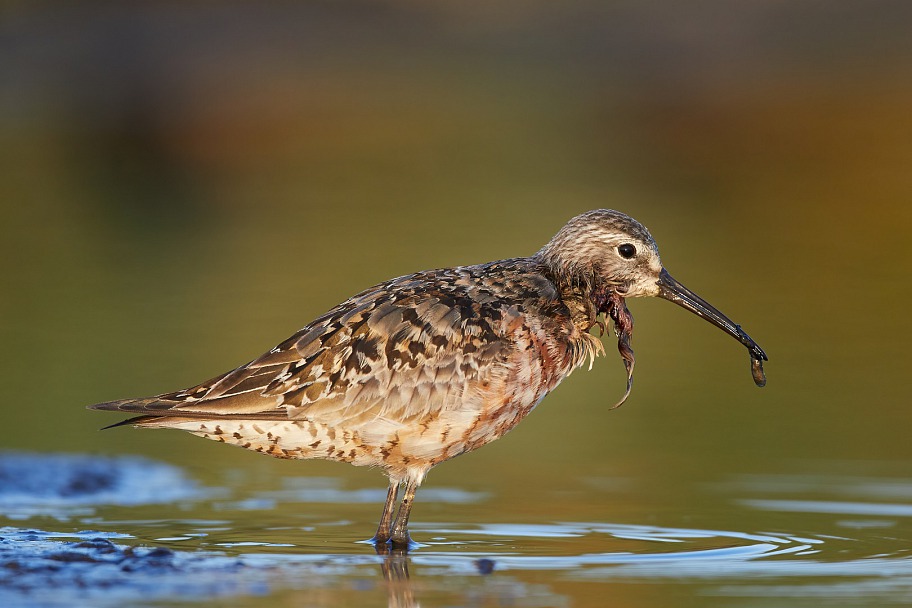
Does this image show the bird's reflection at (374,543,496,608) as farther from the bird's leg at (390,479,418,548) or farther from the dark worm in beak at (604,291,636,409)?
the dark worm in beak at (604,291,636,409)

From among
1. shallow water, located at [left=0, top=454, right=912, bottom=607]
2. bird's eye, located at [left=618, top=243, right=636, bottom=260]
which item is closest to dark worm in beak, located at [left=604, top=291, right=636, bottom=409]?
bird's eye, located at [left=618, top=243, right=636, bottom=260]

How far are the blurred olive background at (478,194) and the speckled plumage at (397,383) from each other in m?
1.43

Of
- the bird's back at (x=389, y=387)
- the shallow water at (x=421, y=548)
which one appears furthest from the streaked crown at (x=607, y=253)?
the shallow water at (x=421, y=548)

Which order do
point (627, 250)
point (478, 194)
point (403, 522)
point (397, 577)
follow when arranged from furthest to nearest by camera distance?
point (478, 194) → point (627, 250) → point (403, 522) → point (397, 577)

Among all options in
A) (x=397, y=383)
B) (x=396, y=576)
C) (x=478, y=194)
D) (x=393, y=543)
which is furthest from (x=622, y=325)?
(x=478, y=194)

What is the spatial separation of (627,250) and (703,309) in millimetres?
691

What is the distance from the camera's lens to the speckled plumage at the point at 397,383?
9.17m

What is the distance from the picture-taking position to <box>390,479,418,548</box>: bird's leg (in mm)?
9262

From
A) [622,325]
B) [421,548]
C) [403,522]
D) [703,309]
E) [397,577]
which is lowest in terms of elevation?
[397,577]

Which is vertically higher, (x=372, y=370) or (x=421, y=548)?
(x=372, y=370)

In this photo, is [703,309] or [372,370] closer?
[372,370]

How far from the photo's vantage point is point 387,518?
9406 millimetres

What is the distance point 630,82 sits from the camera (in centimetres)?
4200

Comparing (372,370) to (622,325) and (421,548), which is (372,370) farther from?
(622,325)
